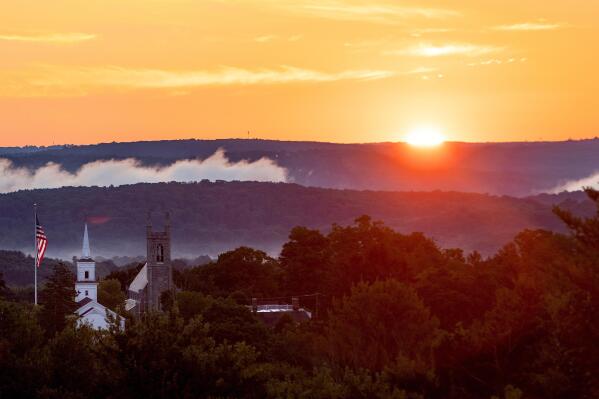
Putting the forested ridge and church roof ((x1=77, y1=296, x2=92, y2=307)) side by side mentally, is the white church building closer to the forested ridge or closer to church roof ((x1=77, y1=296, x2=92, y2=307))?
church roof ((x1=77, y1=296, x2=92, y2=307))

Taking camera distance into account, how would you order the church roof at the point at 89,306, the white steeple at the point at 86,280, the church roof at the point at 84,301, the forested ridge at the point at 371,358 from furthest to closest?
1. the white steeple at the point at 86,280
2. the church roof at the point at 84,301
3. the church roof at the point at 89,306
4. the forested ridge at the point at 371,358

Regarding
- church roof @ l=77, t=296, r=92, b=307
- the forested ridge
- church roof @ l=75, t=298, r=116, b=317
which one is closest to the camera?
the forested ridge

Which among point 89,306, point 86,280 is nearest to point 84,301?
point 89,306

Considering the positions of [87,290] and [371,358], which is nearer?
[371,358]

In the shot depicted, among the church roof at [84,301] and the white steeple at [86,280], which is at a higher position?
the white steeple at [86,280]

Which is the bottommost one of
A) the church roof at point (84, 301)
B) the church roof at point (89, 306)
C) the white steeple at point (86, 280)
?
the church roof at point (89, 306)

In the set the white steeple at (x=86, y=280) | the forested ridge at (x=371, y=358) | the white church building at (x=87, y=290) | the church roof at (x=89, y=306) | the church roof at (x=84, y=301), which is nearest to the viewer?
the forested ridge at (x=371, y=358)

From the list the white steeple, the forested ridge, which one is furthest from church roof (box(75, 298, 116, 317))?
the forested ridge

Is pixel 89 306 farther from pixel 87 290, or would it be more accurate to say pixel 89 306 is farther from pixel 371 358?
pixel 371 358

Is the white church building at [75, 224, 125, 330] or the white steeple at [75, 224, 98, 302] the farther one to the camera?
the white steeple at [75, 224, 98, 302]

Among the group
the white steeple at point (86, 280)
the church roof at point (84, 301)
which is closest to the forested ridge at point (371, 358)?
the church roof at point (84, 301)

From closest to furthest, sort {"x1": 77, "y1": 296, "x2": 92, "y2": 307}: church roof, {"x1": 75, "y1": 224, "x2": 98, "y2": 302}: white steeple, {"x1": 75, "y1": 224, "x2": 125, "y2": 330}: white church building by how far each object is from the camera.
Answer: {"x1": 75, "y1": 224, "x2": 125, "y2": 330}: white church building → {"x1": 77, "y1": 296, "x2": 92, "y2": 307}: church roof → {"x1": 75, "y1": 224, "x2": 98, "y2": 302}: white steeple

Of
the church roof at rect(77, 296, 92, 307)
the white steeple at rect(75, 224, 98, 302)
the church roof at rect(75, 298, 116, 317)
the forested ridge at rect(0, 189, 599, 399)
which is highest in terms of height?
the white steeple at rect(75, 224, 98, 302)

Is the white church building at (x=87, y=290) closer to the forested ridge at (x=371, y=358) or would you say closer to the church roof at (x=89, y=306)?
the church roof at (x=89, y=306)
